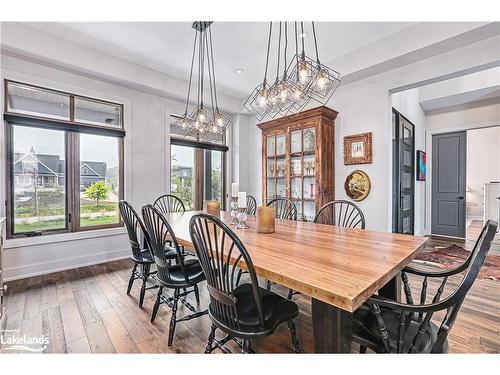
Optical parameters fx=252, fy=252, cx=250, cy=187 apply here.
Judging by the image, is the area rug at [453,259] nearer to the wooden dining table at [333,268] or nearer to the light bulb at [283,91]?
the wooden dining table at [333,268]

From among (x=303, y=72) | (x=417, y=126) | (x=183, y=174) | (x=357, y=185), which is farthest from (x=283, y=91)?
(x=417, y=126)

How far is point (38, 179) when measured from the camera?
332cm

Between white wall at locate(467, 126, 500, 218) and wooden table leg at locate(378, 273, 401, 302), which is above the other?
white wall at locate(467, 126, 500, 218)

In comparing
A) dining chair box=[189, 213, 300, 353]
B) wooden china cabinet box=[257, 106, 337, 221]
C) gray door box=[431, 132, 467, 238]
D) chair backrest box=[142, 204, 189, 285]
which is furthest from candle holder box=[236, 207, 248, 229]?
gray door box=[431, 132, 467, 238]

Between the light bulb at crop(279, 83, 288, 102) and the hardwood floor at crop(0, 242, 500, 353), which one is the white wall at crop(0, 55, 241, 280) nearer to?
the hardwood floor at crop(0, 242, 500, 353)

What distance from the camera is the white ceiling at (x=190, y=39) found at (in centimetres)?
284

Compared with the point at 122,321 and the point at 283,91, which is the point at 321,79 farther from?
the point at 122,321

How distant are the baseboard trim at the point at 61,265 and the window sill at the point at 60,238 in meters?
0.26

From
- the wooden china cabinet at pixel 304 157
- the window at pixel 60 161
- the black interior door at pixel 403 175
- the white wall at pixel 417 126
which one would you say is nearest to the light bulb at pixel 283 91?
the wooden china cabinet at pixel 304 157

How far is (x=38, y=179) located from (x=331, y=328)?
154 inches

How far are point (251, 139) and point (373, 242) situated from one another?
162 inches

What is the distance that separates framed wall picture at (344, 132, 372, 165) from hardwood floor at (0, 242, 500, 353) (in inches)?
67.0

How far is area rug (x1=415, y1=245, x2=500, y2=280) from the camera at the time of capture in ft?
10.6

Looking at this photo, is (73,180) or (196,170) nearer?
(73,180)
